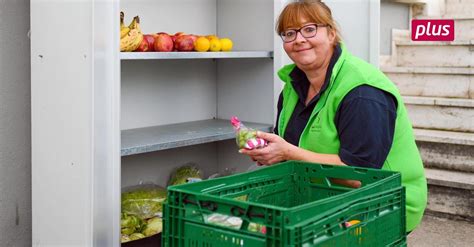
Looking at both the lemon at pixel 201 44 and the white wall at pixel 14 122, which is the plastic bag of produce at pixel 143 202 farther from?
the lemon at pixel 201 44

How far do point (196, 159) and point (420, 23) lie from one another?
3.11 meters

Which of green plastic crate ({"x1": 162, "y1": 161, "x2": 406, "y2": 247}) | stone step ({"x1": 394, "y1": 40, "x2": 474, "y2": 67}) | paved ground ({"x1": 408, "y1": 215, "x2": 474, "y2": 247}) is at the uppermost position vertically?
stone step ({"x1": 394, "y1": 40, "x2": 474, "y2": 67})

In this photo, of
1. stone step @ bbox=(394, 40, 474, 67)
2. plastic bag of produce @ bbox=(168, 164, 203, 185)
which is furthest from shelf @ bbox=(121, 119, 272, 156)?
stone step @ bbox=(394, 40, 474, 67)

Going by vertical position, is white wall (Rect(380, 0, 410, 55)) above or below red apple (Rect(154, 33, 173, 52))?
A: above

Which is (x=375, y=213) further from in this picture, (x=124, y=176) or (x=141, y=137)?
(x=124, y=176)

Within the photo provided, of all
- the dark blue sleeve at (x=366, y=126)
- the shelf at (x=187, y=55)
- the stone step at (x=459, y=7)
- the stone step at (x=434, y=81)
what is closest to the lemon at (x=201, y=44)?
the shelf at (x=187, y=55)

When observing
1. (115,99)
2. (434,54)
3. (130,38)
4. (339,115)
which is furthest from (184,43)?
(434,54)

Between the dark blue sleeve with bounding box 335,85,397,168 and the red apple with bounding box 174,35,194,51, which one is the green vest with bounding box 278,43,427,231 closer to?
the dark blue sleeve with bounding box 335,85,397,168

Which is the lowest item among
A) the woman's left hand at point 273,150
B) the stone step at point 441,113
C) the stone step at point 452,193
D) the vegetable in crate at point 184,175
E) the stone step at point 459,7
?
the stone step at point 452,193

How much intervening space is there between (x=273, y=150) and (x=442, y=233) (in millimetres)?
2327

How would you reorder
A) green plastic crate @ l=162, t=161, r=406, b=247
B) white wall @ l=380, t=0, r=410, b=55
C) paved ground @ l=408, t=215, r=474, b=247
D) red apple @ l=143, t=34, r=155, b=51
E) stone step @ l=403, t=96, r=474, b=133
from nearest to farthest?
green plastic crate @ l=162, t=161, r=406, b=247, red apple @ l=143, t=34, r=155, b=51, paved ground @ l=408, t=215, r=474, b=247, stone step @ l=403, t=96, r=474, b=133, white wall @ l=380, t=0, r=410, b=55

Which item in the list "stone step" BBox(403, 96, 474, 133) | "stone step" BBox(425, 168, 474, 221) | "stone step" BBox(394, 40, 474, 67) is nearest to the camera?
"stone step" BBox(425, 168, 474, 221)

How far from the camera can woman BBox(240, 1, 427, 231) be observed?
2197mm

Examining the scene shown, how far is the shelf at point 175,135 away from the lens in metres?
2.70
